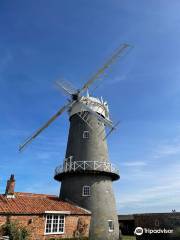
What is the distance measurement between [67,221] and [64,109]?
1212 centimetres

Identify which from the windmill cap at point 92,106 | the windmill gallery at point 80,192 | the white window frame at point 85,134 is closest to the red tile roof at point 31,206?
the windmill gallery at point 80,192

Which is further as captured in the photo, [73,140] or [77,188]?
[73,140]

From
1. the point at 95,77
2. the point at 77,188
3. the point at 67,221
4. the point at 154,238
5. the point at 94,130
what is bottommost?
the point at 154,238

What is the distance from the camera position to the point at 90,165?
23.6m

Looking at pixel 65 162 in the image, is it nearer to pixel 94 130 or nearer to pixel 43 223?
pixel 94 130

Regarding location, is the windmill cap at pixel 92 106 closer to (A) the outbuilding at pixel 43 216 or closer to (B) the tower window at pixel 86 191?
(B) the tower window at pixel 86 191

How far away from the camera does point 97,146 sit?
83.3 ft

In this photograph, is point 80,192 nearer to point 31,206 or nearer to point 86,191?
point 86,191

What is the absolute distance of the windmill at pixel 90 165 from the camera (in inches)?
896

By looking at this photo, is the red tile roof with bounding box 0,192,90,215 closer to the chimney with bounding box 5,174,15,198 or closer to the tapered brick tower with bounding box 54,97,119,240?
the chimney with bounding box 5,174,15,198

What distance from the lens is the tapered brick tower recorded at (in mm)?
22656

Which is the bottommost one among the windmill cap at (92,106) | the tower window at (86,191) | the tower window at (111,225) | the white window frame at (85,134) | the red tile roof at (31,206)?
the tower window at (111,225)

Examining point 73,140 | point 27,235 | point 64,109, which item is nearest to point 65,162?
point 73,140

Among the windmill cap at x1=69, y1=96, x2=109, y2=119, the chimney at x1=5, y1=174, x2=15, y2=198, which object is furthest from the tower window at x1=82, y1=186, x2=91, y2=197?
the windmill cap at x1=69, y1=96, x2=109, y2=119
